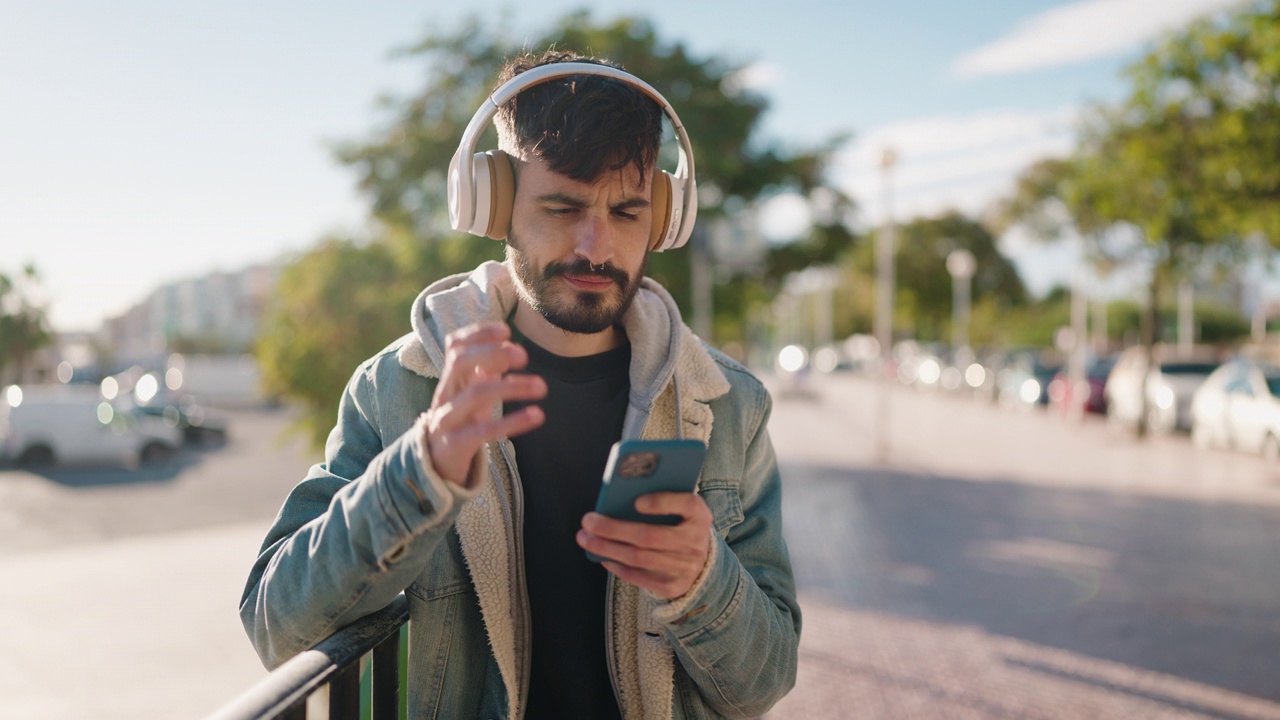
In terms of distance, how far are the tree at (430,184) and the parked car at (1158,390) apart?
10.0 metres

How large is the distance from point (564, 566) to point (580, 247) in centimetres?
61

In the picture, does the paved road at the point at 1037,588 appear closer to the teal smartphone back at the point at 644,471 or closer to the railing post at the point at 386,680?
the railing post at the point at 386,680

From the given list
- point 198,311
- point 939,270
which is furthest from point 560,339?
point 198,311

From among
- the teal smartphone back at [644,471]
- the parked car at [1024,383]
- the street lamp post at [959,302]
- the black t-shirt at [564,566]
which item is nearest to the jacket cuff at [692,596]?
the teal smartphone back at [644,471]

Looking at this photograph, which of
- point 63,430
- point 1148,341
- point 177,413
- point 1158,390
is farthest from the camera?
point 177,413

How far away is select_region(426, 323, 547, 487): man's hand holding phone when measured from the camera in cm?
128

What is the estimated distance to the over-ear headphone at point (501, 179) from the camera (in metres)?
1.86

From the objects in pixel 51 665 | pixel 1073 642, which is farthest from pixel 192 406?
pixel 1073 642

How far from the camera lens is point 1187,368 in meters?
Result: 20.9

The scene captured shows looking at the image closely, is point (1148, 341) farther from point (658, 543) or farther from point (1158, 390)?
point (658, 543)

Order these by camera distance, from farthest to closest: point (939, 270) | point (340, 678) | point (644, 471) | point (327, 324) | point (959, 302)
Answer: point (939, 270)
point (959, 302)
point (327, 324)
point (340, 678)
point (644, 471)

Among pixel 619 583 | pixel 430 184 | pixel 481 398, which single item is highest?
pixel 430 184

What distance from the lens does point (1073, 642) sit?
615 centimetres

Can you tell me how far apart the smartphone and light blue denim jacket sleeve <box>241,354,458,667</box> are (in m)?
0.22
